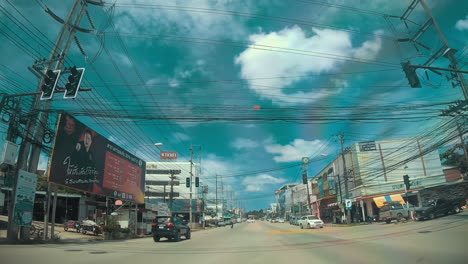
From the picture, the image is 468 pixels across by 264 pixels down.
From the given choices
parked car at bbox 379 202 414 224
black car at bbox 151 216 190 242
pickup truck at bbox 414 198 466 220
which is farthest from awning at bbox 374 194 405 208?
black car at bbox 151 216 190 242

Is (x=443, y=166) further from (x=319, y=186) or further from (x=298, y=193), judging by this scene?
(x=298, y=193)

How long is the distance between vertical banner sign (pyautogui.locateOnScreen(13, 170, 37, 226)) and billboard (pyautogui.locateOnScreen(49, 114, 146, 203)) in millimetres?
1082

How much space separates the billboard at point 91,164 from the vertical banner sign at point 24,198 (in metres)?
1.08

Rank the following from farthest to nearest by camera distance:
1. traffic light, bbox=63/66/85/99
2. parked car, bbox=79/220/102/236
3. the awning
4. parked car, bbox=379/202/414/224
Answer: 1. the awning
2. parked car, bbox=379/202/414/224
3. parked car, bbox=79/220/102/236
4. traffic light, bbox=63/66/85/99

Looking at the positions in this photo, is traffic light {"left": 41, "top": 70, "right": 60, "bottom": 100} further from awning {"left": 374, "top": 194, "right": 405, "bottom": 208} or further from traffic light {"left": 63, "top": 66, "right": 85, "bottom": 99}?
awning {"left": 374, "top": 194, "right": 405, "bottom": 208}

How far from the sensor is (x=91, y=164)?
21.3m

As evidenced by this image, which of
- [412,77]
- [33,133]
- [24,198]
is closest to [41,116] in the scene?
[33,133]

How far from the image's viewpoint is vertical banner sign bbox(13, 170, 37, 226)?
14984 millimetres

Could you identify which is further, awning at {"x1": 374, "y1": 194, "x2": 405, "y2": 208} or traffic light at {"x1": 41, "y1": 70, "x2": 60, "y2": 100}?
awning at {"x1": 374, "y1": 194, "x2": 405, "y2": 208}

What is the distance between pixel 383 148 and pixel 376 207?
8.74 meters

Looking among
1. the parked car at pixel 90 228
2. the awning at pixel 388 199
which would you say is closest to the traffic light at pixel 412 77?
the parked car at pixel 90 228

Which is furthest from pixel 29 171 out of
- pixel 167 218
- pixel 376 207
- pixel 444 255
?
pixel 376 207

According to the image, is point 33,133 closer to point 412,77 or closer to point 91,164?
point 91,164

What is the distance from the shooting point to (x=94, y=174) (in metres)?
21.6
